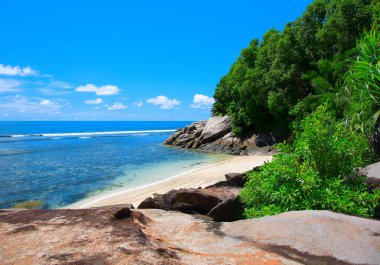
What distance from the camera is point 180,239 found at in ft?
12.8

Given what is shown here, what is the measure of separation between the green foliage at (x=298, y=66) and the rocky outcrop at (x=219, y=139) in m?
1.35

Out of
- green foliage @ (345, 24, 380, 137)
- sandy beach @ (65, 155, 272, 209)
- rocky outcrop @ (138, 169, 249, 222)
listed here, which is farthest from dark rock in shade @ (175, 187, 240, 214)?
sandy beach @ (65, 155, 272, 209)

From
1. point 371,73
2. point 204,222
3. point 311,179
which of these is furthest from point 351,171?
point 371,73

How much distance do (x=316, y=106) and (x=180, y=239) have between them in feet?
66.0

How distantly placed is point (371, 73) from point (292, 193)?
509 cm

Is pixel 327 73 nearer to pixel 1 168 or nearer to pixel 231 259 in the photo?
pixel 231 259

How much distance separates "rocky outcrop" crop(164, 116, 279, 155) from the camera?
33.2m

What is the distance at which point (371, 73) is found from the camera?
322 inches

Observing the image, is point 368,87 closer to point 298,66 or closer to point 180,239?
point 180,239

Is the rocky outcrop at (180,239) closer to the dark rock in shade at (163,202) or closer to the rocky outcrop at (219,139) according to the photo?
the dark rock in shade at (163,202)

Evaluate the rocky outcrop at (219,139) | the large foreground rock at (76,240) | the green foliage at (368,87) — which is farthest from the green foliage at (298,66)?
the large foreground rock at (76,240)

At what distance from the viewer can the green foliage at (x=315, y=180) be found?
4973mm

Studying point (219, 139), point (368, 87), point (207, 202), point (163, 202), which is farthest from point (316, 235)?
point (219, 139)

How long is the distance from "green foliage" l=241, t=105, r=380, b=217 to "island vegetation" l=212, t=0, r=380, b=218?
16mm
